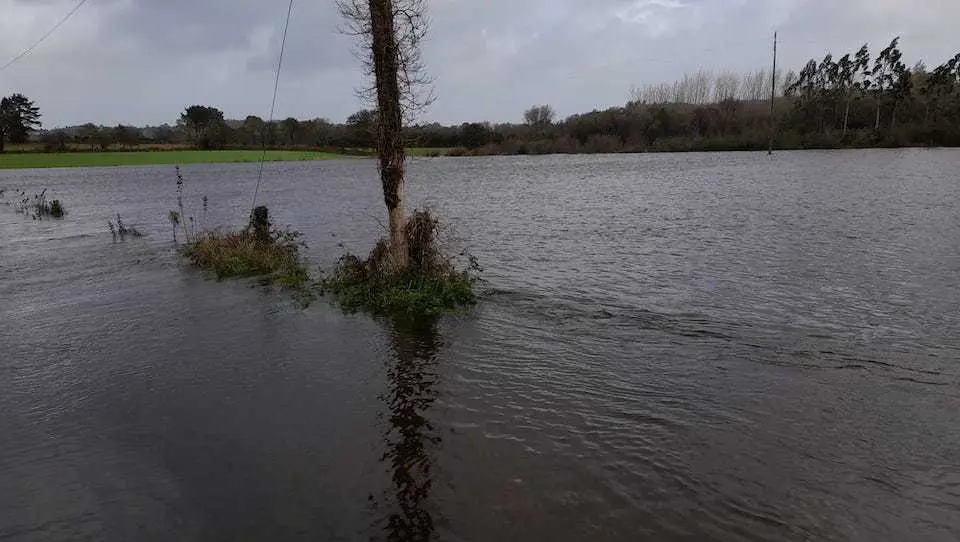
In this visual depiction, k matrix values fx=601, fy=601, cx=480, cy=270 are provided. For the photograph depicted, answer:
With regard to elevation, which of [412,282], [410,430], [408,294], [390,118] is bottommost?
[410,430]

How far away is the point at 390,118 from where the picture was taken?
40.0 feet

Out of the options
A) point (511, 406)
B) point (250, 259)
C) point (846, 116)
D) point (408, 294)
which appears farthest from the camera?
point (846, 116)

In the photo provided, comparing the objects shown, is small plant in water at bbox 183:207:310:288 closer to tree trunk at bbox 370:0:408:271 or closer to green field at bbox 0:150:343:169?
tree trunk at bbox 370:0:408:271

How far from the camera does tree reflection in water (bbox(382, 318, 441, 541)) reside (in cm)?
516

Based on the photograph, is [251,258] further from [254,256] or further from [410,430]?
[410,430]

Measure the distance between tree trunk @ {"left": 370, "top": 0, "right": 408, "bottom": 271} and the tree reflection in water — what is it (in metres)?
2.45

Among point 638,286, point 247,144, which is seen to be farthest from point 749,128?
point 638,286

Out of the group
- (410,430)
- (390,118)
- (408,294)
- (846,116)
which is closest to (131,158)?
(390,118)

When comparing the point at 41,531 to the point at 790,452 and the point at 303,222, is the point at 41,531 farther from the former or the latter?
the point at 303,222

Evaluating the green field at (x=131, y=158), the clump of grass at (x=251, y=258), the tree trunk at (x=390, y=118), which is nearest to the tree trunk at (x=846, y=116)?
the green field at (x=131, y=158)

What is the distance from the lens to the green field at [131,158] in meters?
→ 88.1

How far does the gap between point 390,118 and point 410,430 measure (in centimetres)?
734

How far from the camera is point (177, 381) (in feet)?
27.8

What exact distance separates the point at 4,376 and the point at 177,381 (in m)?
2.77
